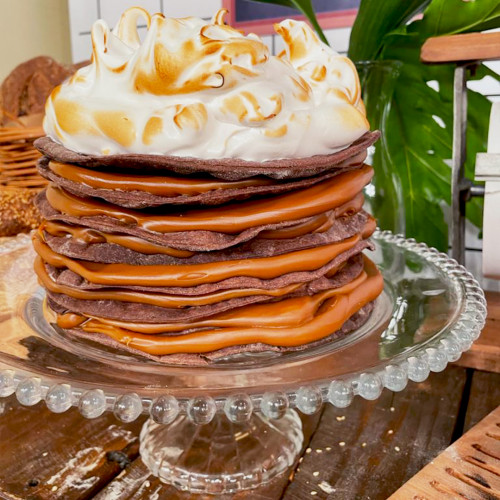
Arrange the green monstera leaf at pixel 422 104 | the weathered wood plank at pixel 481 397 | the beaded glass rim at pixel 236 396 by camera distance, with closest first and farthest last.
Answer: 1. the beaded glass rim at pixel 236 396
2. the weathered wood plank at pixel 481 397
3. the green monstera leaf at pixel 422 104

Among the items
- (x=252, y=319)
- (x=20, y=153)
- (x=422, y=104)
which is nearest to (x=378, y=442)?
(x=252, y=319)

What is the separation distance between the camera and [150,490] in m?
0.66

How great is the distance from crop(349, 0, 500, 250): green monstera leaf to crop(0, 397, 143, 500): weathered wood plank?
646 millimetres

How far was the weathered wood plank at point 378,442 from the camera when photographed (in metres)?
0.66

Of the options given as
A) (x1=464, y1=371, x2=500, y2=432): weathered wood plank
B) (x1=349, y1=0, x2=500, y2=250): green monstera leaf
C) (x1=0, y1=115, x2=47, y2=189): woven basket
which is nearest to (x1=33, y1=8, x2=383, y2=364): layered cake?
(x1=464, y1=371, x2=500, y2=432): weathered wood plank

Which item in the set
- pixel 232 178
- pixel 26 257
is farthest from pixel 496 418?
pixel 26 257

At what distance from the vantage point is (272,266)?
21.6 inches

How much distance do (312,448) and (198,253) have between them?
0.32 meters

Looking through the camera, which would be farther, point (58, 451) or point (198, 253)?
point (58, 451)

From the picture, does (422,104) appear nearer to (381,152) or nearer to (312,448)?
(381,152)

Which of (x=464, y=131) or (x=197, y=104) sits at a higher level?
(x=197, y=104)

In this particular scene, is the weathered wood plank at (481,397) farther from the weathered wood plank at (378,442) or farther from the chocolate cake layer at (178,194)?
the chocolate cake layer at (178,194)

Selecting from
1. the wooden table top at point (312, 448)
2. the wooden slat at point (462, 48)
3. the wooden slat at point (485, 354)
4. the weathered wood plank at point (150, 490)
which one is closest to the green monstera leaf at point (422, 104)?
the wooden slat at point (462, 48)

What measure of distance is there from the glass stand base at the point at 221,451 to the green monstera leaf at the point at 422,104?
1.75 feet
